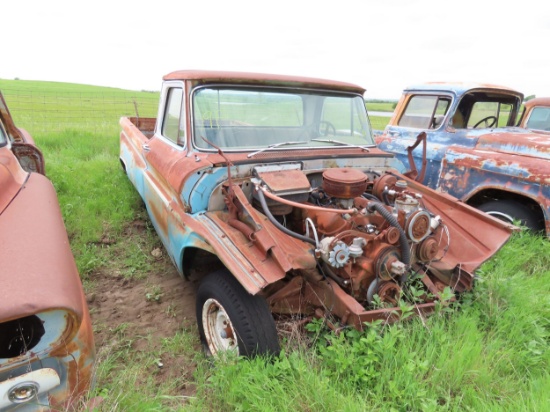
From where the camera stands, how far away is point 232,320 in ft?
7.35

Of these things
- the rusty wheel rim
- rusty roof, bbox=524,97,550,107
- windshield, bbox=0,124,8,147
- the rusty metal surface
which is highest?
rusty roof, bbox=524,97,550,107

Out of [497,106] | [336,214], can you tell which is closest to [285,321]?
[336,214]

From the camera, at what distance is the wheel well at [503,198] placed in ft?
13.4

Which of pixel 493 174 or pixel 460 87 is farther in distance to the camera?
pixel 460 87

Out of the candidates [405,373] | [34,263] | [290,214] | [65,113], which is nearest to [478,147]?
[290,214]

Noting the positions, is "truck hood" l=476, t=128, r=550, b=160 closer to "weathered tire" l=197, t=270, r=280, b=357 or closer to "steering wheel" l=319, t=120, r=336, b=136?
"steering wheel" l=319, t=120, r=336, b=136

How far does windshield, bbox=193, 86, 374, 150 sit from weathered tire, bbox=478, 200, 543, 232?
186 cm

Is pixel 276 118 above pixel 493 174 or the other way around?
above

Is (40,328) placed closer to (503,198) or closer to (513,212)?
(513,212)

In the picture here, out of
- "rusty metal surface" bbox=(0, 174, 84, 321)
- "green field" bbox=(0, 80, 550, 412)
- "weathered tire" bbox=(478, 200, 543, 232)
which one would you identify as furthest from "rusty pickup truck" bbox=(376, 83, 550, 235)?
"rusty metal surface" bbox=(0, 174, 84, 321)

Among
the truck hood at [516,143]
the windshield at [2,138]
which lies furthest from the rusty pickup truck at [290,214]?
the truck hood at [516,143]

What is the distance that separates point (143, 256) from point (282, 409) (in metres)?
2.51

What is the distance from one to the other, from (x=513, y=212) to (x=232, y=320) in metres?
3.64

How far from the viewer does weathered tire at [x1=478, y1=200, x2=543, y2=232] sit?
4.04m
